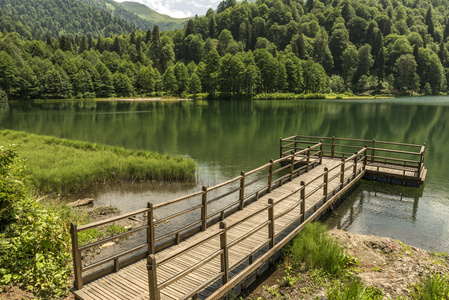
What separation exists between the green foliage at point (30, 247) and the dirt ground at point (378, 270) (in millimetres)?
4912

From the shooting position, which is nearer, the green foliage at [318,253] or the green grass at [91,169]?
the green foliage at [318,253]

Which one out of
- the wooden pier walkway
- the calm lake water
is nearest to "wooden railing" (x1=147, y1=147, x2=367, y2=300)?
the wooden pier walkway

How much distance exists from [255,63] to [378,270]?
115096 millimetres

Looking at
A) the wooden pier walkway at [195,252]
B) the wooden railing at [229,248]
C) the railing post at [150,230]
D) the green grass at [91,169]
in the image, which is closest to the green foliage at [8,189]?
the wooden pier walkway at [195,252]

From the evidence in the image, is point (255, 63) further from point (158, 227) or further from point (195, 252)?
point (195, 252)

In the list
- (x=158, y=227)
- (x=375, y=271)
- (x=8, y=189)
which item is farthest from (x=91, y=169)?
(x=375, y=271)

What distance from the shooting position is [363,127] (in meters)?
43.9

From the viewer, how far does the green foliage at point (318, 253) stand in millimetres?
8719

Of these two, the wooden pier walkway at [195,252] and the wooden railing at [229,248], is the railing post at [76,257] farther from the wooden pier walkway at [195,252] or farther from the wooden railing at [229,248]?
the wooden railing at [229,248]

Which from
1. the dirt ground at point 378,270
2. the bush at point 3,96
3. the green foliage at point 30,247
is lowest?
the dirt ground at point 378,270

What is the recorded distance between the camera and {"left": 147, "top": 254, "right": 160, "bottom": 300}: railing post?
16.4 feet

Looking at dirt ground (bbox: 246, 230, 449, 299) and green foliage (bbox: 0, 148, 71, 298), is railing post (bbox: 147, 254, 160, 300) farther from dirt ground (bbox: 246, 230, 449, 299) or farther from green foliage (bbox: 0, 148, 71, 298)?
dirt ground (bbox: 246, 230, 449, 299)

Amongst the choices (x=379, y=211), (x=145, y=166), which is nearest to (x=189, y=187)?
(x=145, y=166)

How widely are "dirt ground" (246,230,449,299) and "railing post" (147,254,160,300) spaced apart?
3508mm
